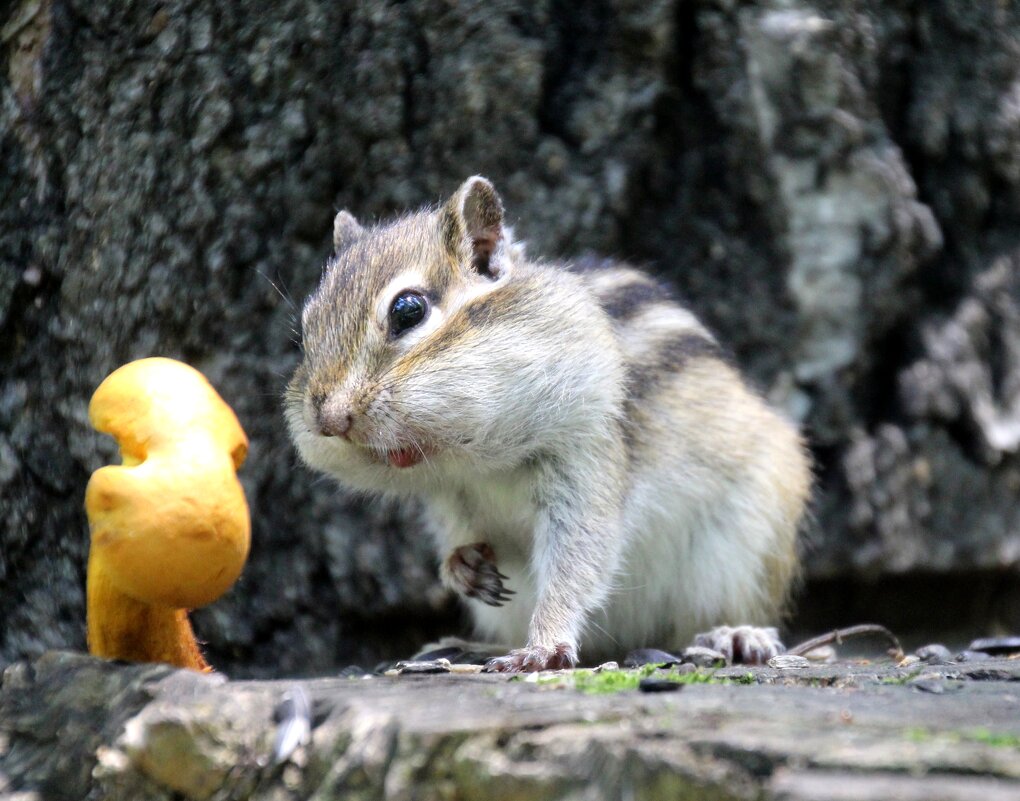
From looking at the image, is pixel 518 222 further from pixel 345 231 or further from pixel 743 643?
pixel 743 643

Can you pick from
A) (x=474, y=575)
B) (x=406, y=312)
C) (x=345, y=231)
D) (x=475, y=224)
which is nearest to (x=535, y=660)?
(x=474, y=575)

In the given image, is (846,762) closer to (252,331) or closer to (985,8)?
(252,331)

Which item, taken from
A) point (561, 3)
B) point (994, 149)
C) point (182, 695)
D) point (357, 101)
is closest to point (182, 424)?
point (182, 695)

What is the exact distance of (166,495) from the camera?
262cm

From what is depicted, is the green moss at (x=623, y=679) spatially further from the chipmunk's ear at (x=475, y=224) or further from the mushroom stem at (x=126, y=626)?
the chipmunk's ear at (x=475, y=224)

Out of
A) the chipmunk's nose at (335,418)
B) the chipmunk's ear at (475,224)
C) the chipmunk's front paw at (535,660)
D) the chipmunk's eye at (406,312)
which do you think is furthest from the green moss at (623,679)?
the chipmunk's ear at (475,224)

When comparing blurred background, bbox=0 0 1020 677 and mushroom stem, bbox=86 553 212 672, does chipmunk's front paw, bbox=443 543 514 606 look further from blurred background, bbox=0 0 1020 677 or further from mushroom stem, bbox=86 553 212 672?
blurred background, bbox=0 0 1020 677

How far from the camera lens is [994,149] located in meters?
5.54

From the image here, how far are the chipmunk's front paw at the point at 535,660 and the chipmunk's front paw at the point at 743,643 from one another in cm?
69

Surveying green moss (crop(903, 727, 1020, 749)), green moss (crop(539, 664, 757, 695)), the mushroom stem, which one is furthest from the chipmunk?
green moss (crop(903, 727, 1020, 749))

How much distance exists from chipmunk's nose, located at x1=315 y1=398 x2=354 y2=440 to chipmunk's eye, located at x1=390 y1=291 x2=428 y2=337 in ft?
0.95

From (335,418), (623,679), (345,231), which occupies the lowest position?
(623,679)

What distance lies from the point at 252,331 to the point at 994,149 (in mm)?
3482

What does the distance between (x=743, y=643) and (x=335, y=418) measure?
157 centimetres
